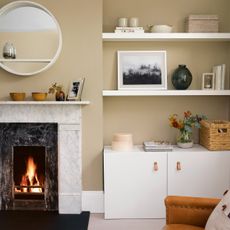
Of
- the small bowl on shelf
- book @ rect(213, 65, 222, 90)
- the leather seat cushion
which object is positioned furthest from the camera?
book @ rect(213, 65, 222, 90)

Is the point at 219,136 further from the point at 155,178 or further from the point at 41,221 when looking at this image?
the point at 41,221

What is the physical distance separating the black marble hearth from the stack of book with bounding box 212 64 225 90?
1.67 metres

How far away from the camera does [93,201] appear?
3.55 meters

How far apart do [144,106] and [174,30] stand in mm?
854

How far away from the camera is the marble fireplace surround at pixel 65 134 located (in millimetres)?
3395

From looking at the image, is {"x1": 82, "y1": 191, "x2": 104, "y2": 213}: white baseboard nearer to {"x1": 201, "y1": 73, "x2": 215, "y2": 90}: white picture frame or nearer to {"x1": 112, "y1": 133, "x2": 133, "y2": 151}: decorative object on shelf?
{"x1": 112, "y1": 133, "x2": 133, "y2": 151}: decorative object on shelf

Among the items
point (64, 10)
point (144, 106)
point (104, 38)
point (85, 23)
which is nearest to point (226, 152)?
point (144, 106)

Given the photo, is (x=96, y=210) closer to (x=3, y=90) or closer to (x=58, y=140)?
(x=58, y=140)

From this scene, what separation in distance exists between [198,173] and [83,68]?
1.50 meters

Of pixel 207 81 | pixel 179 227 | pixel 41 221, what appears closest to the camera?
pixel 179 227

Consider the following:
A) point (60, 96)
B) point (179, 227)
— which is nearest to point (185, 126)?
point (60, 96)

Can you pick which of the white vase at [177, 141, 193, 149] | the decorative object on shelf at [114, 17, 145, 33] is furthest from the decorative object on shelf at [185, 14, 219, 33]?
the white vase at [177, 141, 193, 149]

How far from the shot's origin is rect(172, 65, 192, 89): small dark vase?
3577 mm

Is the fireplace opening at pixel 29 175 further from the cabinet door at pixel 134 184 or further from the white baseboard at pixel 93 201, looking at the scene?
the cabinet door at pixel 134 184
